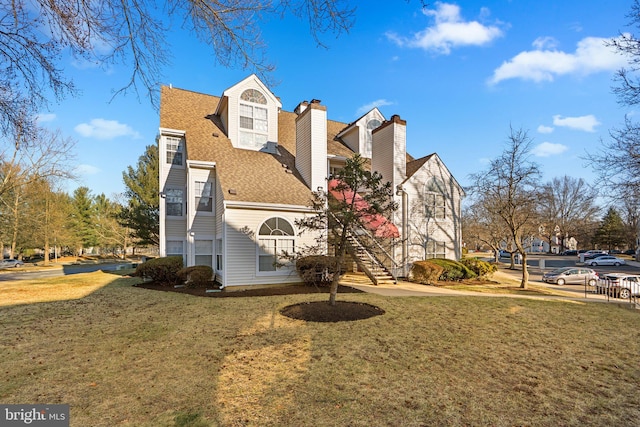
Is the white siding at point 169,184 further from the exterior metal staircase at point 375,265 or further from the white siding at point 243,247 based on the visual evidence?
the exterior metal staircase at point 375,265

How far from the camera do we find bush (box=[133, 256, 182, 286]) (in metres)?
13.9

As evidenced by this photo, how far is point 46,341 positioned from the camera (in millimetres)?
6102

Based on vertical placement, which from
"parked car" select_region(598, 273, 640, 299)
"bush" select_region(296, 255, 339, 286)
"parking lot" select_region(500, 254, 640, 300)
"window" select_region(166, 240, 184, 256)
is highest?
"window" select_region(166, 240, 184, 256)

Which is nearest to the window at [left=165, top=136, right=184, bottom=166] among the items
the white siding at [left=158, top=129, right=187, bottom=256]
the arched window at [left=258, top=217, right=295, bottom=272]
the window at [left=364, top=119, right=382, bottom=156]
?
the white siding at [left=158, top=129, right=187, bottom=256]

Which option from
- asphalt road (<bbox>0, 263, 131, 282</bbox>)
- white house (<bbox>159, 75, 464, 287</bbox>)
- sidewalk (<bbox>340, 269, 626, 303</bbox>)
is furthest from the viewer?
asphalt road (<bbox>0, 263, 131, 282</bbox>)

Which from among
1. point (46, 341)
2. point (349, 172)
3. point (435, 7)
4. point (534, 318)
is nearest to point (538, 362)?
point (534, 318)

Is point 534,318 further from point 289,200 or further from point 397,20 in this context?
point 289,200

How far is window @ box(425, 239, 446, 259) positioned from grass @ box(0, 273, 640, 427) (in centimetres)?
993

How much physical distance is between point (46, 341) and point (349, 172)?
7404mm

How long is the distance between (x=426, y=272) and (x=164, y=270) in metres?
12.7

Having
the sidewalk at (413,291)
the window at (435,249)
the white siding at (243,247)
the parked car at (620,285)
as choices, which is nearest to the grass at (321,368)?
the white siding at (243,247)

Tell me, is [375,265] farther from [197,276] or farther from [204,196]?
[204,196]

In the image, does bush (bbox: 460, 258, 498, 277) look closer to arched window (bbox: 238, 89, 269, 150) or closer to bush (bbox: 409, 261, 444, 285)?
bush (bbox: 409, 261, 444, 285)

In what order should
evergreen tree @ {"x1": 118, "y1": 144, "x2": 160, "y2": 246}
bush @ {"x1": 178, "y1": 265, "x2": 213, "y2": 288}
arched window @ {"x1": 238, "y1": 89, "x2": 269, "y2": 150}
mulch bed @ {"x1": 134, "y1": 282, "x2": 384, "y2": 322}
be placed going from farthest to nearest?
evergreen tree @ {"x1": 118, "y1": 144, "x2": 160, "y2": 246}
arched window @ {"x1": 238, "y1": 89, "x2": 269, "y2": 150}
bush @ {"x1": 178, "y1": 265, "x2": 213, "y2": 288}
mulch bed @ {"x1": 134, "y1": 282, "x2": 384, "y2": 322}
